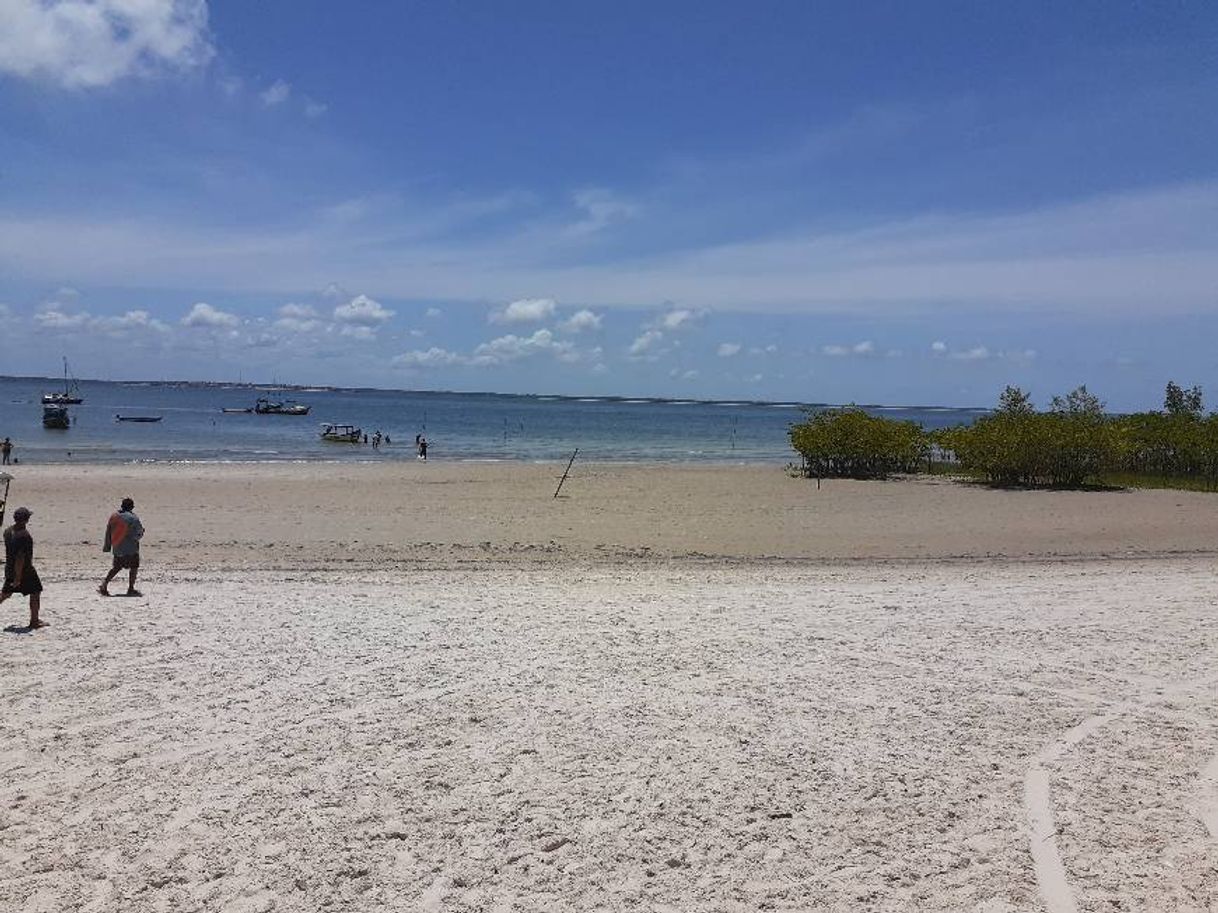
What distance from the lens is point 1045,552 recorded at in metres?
19.0

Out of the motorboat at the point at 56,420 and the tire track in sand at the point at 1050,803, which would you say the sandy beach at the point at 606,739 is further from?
the motorboat at the point at 56,420

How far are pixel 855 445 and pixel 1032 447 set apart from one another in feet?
20.0

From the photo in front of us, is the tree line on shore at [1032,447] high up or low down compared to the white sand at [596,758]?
up

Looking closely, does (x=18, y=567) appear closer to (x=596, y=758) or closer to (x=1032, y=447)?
(x=596, y=758)

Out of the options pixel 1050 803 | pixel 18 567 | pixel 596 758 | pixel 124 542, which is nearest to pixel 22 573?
pixel 18 567

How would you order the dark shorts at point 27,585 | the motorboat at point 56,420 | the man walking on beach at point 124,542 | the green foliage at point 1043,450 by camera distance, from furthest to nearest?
the motorboat at point 56,420, the green foliage at point 1043,450, the man walking on beach at point 124,542, the dark shorts at point 27,585

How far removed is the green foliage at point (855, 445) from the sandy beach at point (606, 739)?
19043mm

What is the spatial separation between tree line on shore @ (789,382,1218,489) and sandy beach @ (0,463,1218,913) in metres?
16.4

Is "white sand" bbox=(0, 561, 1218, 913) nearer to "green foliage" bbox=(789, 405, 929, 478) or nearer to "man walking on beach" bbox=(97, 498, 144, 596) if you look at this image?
"man walking on beach" bbox=(97, 498, 144, 596)

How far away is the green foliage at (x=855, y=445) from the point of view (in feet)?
116

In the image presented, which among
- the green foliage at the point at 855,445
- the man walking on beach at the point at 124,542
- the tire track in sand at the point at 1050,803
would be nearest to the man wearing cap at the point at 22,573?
the man walking on beach at the point at 124,542

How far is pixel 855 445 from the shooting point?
116 feet

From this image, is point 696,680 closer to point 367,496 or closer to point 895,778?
point 895,778

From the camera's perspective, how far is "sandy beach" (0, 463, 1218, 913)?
535cm
